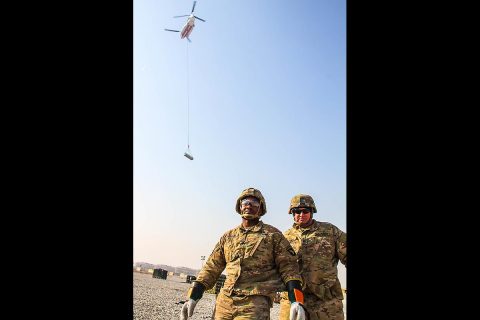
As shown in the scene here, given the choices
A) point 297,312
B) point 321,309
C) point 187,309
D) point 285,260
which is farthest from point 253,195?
point 321,309

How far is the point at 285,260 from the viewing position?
18.2ft

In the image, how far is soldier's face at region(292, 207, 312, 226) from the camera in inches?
259

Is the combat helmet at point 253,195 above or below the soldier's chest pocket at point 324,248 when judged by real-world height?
above

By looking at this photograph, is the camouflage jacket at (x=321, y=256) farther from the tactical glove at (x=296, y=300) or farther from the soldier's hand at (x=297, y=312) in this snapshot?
the soldier's hand at (x=297, y=312)

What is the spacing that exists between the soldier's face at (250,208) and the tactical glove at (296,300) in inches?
38.0

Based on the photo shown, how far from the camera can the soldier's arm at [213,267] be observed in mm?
Answer: 5953

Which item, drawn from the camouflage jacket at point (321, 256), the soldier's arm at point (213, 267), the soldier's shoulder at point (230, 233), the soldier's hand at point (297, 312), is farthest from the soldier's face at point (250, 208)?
the soldier's hand at point (297, 312)

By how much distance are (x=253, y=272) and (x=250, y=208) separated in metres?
0.80
